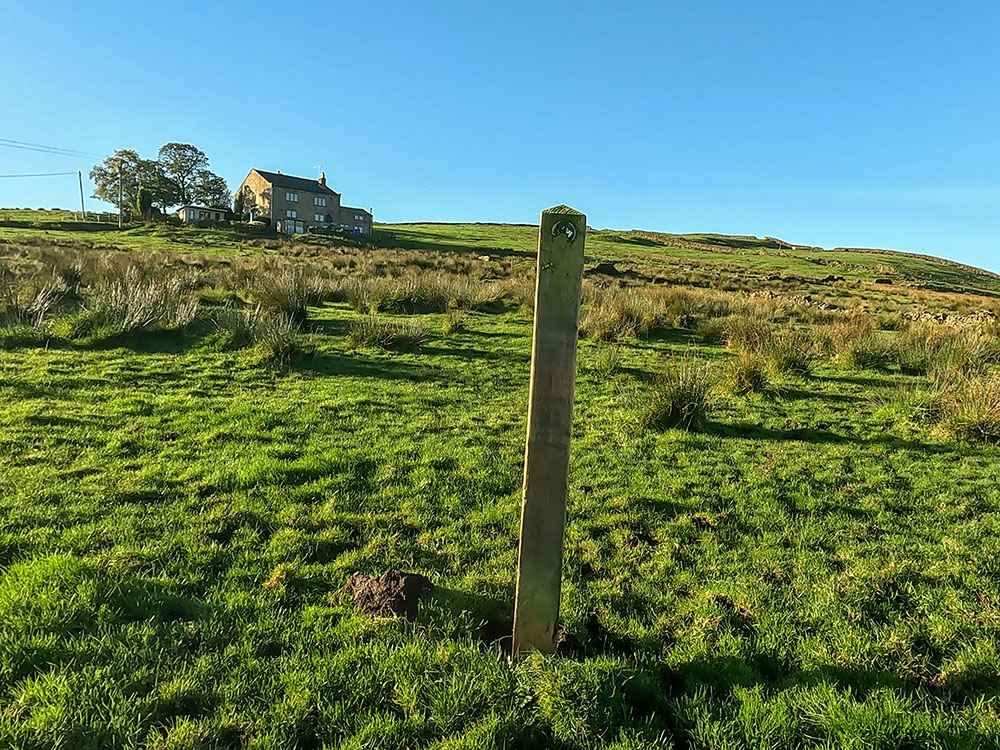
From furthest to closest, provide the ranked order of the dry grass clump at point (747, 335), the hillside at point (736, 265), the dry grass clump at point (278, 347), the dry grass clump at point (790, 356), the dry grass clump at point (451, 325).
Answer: the hillside at point (736, 265) < the dry grass clump at point (451, 325) < the dry grass clump at point (747, 335) < the dry grass clump at point (790, 356) < the dry grass clump at point (278, 347)

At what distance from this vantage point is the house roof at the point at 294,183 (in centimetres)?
6890

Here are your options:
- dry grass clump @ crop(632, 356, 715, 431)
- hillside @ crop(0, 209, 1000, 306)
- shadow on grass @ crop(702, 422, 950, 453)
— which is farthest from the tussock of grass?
hillside @ crop(0, 209, 1000, 306)

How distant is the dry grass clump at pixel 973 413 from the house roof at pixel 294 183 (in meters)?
73.2

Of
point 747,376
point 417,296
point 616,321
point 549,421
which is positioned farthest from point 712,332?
point 549,421

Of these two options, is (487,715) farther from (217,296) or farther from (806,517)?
(217,296)

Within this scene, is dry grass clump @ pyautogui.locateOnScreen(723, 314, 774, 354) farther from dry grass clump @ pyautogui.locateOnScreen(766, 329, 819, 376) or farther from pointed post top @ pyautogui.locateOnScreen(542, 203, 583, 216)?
pointed post top @ pyautogui.locateOnScreen(542, 203, 583, 216)

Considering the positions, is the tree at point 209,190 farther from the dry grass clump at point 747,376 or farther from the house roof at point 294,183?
the dry grass clump at point 747,376

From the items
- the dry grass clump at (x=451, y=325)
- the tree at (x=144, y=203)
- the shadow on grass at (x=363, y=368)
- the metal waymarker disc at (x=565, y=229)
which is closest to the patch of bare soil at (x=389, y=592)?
the metal waymarker disc at (x=565, y=229)

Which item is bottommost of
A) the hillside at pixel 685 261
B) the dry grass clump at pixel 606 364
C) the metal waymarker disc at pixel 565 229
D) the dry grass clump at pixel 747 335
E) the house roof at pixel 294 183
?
the dry grass clump at pixel 606 364

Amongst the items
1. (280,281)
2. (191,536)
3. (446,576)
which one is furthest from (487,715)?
(280,281)

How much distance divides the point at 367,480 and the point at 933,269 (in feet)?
257

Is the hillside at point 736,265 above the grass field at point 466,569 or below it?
above

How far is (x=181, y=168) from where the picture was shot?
6775 cm

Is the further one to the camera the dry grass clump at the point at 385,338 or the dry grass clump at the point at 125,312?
the dry grass clump at the point at 385,338
